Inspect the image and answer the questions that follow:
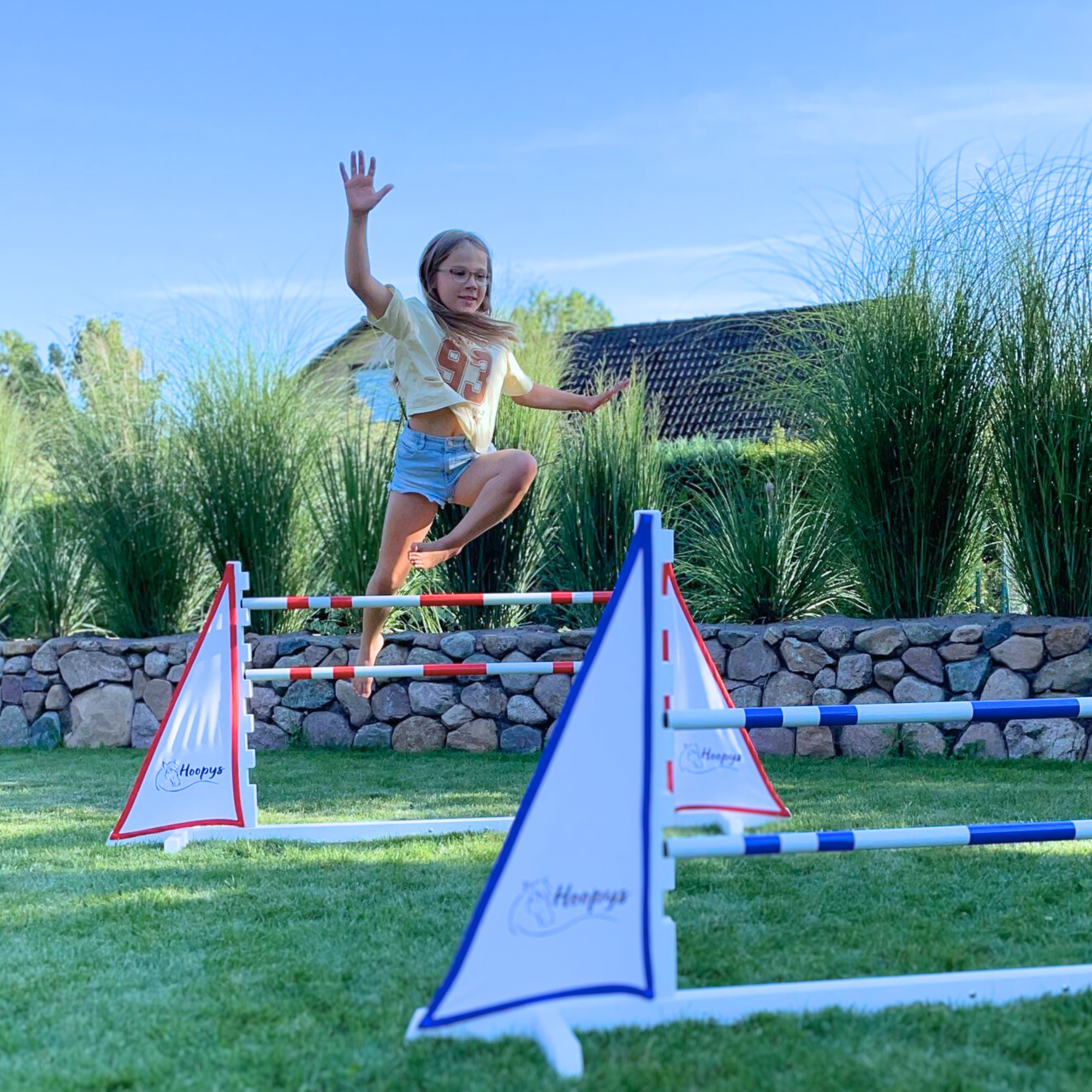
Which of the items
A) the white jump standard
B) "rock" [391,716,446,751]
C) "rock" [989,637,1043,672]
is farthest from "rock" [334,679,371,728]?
the white jump standard

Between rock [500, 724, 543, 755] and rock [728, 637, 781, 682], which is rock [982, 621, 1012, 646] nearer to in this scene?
rock [728, 637, 781, 682]

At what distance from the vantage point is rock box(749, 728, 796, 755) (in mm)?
5938

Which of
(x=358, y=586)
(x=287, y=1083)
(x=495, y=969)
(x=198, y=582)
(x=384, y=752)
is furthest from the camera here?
(x=198, y=582)

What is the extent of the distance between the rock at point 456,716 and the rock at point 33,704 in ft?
8.56

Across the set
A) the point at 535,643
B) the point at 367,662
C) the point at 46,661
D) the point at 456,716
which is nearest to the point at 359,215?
the point at 367,662

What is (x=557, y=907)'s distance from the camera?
205 centimetres

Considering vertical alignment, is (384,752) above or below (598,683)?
below

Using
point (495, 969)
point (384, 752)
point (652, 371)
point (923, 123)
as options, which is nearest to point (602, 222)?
point (652, 371)

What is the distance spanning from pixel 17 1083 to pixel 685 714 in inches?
50.2

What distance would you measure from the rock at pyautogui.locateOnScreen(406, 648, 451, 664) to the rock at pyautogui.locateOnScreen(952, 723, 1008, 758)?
2.70 m

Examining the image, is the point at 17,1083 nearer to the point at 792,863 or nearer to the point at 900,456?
the point at 792,863

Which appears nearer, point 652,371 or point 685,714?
point 685,714

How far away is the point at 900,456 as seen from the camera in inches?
237

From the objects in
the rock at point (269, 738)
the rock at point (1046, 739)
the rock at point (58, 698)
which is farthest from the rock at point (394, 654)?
the rock at point (1046, 739)
